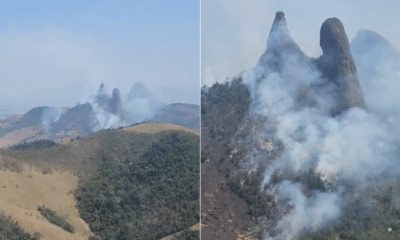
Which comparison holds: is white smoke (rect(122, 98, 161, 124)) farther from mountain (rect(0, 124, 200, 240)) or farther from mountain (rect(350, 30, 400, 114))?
mountain (rect(350, 30, 400, 114))

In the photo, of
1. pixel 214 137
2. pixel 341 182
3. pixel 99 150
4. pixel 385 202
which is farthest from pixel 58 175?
pixel 385 202

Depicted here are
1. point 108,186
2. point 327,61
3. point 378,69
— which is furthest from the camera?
point 108,186

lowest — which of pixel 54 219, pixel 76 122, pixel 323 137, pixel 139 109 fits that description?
pixel 54 219

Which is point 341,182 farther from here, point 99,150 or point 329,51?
point 99,150

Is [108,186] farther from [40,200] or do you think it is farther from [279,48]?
[279,48]

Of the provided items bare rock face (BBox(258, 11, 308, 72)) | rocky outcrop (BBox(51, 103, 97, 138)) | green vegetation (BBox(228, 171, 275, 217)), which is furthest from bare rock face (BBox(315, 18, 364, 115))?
rocky outcrop (BBox(51, 103, 97, 138))

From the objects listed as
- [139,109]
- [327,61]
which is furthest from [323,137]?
[139,109]
